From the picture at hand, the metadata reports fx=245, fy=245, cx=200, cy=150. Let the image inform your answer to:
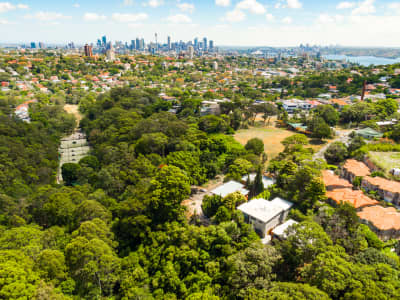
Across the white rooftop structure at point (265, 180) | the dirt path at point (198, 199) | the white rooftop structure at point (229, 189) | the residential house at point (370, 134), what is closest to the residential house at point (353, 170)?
the white rooftop structure at point (265, 180)

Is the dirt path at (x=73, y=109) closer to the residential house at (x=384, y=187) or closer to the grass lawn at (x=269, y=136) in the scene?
the grass lawn at (x=269, y=136)

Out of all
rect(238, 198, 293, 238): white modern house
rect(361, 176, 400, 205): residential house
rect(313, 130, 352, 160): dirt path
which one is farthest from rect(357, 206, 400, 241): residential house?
rect(313, 130, 352, 160): dirt path

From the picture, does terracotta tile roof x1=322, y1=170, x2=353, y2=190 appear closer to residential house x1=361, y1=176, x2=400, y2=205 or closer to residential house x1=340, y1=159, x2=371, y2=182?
residential house x1=361, y1=176, x2=400, y2=205

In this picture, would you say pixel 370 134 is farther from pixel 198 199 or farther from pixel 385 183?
pixel 198 199

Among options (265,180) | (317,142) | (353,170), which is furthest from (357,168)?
(317,142)

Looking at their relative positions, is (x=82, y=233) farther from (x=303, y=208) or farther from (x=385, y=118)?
(x=385, y=118)

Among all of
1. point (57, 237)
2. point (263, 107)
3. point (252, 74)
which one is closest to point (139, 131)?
point (57, 237)
